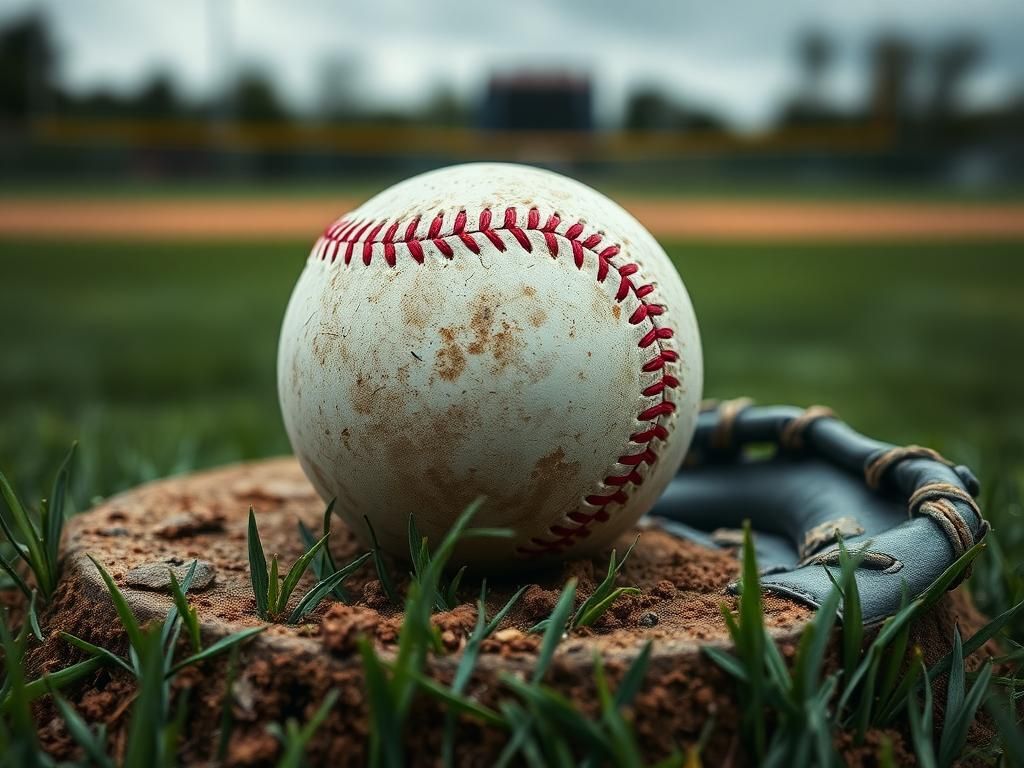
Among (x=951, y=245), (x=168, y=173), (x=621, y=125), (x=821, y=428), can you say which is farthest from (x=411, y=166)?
(x=821, y=428)

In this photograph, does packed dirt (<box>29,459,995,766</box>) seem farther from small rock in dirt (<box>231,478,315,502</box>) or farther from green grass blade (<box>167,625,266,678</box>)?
small rock in dirt (<box>231,478,315,502</box>)

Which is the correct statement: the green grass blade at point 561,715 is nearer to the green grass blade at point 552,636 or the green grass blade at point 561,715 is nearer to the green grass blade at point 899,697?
the green grass blade at point 552,636

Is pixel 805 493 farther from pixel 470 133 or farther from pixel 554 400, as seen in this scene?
pixel 470 133

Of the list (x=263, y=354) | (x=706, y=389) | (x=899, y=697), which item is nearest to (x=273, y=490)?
(x=899, y=697)

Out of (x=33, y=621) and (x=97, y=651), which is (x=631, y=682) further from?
(x=33, y=621)

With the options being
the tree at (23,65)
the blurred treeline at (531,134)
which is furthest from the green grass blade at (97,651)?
the tree at (23,65)

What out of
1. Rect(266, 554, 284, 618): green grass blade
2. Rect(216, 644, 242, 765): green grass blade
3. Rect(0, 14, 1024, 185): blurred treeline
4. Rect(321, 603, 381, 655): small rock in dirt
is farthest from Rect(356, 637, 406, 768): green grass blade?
Rect(0, 14, 1024, 185): blurred treeline
